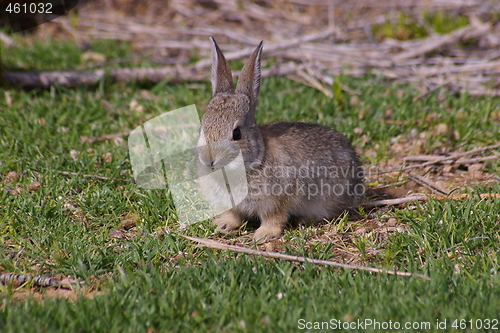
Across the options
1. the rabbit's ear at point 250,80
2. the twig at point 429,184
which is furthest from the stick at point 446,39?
the rabbit's ear at point 250,80

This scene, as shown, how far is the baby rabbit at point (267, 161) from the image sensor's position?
419 centimetres

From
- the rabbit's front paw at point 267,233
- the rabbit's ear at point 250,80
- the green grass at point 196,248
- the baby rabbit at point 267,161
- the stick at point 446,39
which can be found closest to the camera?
the green grass at point 196,248

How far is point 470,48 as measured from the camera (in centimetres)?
838

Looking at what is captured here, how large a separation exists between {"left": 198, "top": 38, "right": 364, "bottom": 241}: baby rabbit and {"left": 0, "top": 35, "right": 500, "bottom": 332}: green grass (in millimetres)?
240

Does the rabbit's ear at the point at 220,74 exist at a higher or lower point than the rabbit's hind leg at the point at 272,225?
higher

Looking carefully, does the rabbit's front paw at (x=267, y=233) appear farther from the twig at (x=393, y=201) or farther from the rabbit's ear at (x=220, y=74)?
the rabbit's ear at (x=220, y=74)

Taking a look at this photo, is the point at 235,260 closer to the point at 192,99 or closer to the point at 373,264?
the point at 373,264

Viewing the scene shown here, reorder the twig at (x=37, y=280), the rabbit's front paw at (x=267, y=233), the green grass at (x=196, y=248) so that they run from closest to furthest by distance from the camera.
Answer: the green grass at (x=196, y=248) < the twig at (x=37, y=280) < the rabbit's front paw at (x=267, y=233)

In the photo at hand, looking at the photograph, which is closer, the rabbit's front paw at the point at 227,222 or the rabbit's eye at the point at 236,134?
the rabbit's eye at the point at 236,134

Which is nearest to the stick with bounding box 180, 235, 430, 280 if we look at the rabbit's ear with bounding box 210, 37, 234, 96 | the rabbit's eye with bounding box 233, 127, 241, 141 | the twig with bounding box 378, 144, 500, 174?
the rabbit's eye with bounding box 233, 127, 241, 141

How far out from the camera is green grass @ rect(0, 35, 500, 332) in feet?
10.1

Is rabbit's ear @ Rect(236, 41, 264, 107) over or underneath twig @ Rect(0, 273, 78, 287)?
over

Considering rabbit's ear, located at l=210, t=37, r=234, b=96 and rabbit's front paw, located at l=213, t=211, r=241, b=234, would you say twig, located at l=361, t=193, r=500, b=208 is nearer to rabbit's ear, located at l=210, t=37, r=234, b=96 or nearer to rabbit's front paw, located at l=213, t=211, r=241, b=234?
rabbit's front paw, located at l=213, t=211, r=241, b=234

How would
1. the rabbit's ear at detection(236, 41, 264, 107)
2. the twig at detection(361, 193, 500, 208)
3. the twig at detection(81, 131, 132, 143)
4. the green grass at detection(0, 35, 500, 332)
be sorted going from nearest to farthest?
the green grass at detection(0, 35, 500, 332) → the rabbit's ear at detection(236, 41, 264, 107) → the twig at detection(361, 193, 500, 208) → the twig at detection(81, 131, 132, 143)
